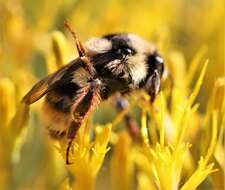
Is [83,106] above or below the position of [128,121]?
above

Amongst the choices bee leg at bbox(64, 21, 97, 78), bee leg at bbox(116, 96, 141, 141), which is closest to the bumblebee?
bee leg at bbox(64, 21, 97, 78)

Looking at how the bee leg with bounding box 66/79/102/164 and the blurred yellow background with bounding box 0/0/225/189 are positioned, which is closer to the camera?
the bee leg with bounding box 66/79/102/164

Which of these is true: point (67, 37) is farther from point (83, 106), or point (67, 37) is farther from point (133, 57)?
point (83, 106)

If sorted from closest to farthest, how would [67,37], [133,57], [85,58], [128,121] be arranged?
[85,58] < [133,57] < [128,121] < [67,37]

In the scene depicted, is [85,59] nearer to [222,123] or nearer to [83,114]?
[83,114]

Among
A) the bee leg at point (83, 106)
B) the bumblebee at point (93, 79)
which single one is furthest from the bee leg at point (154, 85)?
the bee leg at point (83, 106)

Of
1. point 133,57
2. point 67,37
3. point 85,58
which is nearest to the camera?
point 85,58

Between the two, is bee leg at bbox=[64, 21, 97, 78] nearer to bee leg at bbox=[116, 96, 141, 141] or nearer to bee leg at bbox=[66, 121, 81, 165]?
bee leg at bbox=[66, 121, 81, 165]

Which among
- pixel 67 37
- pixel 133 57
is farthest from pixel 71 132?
pixel 67 37
